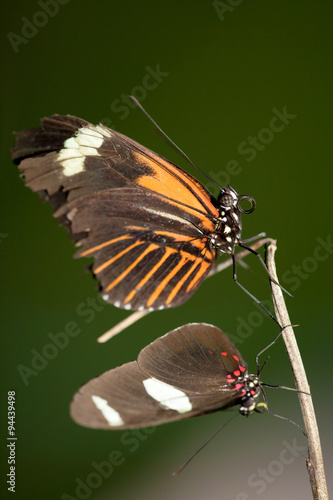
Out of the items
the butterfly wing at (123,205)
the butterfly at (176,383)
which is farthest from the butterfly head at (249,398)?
the butterfly wing at (123,205)

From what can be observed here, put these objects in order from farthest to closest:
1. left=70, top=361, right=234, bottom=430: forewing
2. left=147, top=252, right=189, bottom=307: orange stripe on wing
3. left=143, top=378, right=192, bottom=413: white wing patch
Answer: left=147, top=252, right=189, bottom=307: orange stripe on wing
left=143, top=378, right=192, bottom=413: white wing patch
left=70, top=361, right=234, bottom=430: forewing

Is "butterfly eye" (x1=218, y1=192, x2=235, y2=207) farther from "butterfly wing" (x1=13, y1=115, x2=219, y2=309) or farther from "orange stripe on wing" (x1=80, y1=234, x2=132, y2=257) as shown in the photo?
"orange stripe on wing" (x1=80, y1=234, x2=132, y2=257)

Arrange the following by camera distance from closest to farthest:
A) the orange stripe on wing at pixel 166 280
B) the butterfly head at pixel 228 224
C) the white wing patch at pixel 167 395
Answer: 1. the white wing patch at pixel 167 395
2. the orange stripe on wing at pixel 166 280
3. the butterfly head at pixel 228 224

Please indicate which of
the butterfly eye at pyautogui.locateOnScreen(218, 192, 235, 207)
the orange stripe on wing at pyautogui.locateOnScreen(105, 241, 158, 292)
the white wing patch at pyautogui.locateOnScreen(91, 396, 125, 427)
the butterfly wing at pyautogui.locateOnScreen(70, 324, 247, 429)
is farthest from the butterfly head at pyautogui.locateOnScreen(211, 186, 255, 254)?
the white wing patch at pyautogui.locateOnScreen(91, 396, 125, 427)

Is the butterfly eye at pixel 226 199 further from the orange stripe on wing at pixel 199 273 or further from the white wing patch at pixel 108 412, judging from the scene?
the white wing patch at pixel 108 412

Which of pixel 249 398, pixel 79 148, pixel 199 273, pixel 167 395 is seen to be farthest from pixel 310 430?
pixel 79 148

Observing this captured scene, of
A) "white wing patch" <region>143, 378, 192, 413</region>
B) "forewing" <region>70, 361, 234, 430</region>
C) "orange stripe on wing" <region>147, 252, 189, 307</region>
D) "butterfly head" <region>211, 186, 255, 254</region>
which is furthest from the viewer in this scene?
"butterfly head" <region>211, 186, 255, 254</region>
